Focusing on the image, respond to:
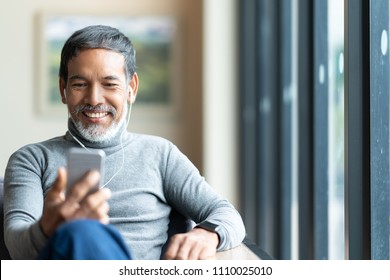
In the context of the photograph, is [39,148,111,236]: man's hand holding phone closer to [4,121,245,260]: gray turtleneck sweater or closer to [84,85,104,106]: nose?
[4,121,245,260]: gray turtleneck sweater

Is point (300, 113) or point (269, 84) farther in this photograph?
point (269, 84)

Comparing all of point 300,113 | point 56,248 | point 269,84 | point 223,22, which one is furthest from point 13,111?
point 56,248

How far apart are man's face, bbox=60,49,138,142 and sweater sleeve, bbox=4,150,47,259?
17 centimetres

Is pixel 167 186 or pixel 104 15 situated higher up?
pixel 104 15

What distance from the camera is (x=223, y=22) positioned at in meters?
4.99

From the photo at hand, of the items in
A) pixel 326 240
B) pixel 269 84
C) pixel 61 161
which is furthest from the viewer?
pixel 269 84

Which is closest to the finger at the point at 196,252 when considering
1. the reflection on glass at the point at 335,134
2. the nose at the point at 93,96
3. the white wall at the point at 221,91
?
the nose at the point at 93,96

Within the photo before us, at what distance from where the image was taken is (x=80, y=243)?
4.25 ft

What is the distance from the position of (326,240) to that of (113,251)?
1.86 m

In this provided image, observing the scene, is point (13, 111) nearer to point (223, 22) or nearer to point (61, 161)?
point (223, 22)

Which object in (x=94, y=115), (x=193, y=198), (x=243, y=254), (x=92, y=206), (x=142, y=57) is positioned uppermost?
(x=142, y=57)

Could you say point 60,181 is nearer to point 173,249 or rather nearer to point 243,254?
point 173,249

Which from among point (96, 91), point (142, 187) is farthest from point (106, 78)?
point (142, 187)

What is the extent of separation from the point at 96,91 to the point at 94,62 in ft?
0.24
